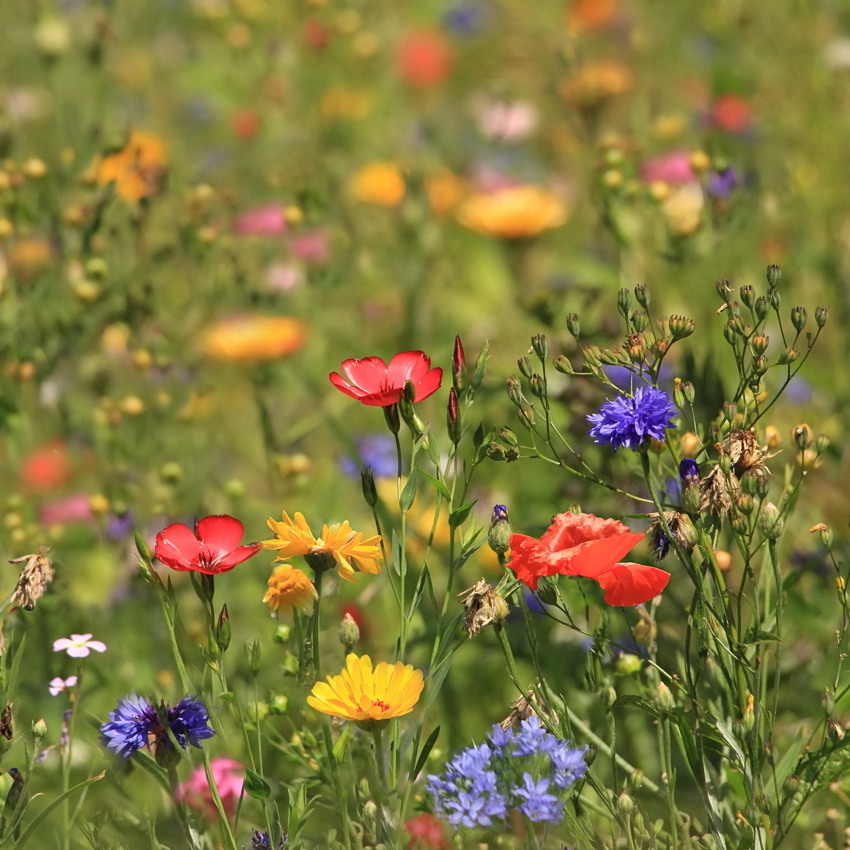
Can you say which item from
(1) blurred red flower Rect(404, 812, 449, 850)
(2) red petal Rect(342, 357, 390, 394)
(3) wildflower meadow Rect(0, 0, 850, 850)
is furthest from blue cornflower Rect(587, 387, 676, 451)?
(1) blurred red flower Rect(404, 812, 449, 850)

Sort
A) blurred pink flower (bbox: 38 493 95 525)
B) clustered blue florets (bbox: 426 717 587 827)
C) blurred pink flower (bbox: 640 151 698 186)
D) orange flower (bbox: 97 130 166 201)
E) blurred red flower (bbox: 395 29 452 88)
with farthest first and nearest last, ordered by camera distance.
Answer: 1. blurred red flower (bbox: 395 29 452 88)
2. blurred pink flower (bbox: 640 151 698 186)
3. blurred pink flower (bbox: 38 493 95 525)
4. orange flower (bbox: 97 130 166 201)
5. clustered blue florets (bbox: 426 717 587 827)

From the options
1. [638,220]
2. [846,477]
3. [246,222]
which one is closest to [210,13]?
[246,222]

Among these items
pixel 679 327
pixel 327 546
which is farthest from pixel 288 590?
pixel 679 327

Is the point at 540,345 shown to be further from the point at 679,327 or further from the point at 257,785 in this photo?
the point at 257,785

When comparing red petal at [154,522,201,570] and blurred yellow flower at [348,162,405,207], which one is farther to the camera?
blurred yellow flower at [348,162,405,207]

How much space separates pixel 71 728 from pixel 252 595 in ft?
2.87

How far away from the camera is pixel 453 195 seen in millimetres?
3348

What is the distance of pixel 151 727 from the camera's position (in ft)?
3.76

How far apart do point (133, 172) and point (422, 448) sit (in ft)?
2.49

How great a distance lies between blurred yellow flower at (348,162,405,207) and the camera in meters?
3.06

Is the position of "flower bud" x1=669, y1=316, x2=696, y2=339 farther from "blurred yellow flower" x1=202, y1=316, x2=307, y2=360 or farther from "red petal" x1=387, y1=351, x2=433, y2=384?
"blurred yellow flower" x1=202, y1=316, x2=307, y2=360

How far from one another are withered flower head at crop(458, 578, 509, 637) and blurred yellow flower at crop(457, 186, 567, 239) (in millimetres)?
1793

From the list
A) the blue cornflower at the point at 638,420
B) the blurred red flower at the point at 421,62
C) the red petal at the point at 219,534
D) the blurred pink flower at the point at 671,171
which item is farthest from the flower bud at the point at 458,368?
the blurred red flower at the point at 421,62

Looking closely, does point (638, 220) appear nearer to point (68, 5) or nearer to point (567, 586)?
point (567, 586)
